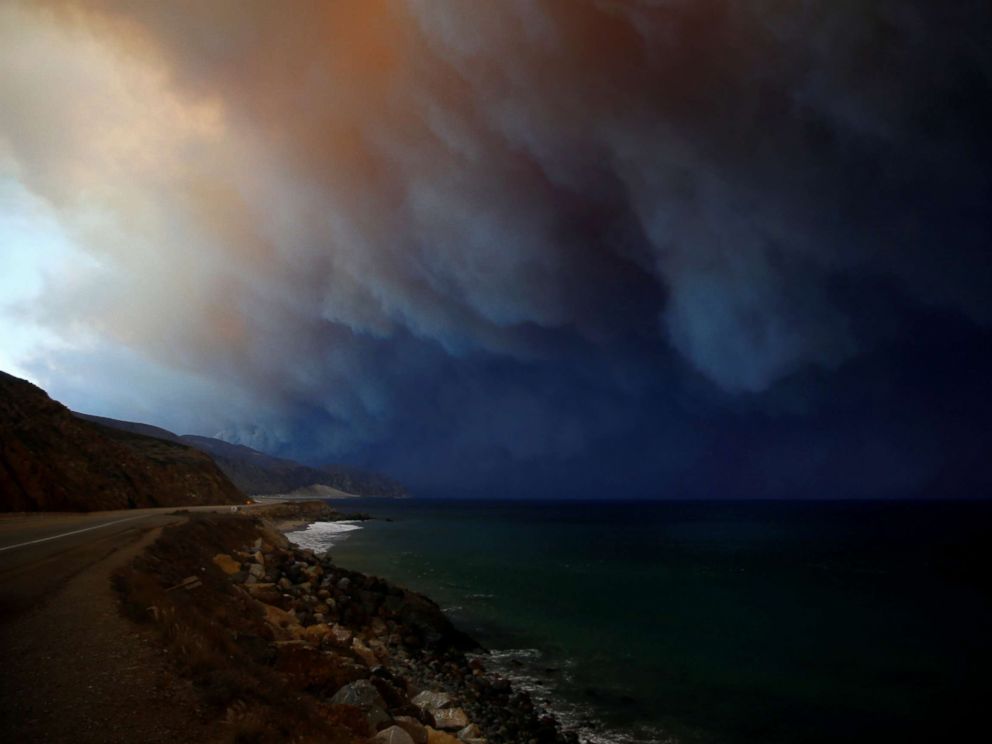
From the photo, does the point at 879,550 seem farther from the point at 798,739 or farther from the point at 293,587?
the point at 293,587

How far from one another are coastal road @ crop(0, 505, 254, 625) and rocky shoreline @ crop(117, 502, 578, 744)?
1582mm

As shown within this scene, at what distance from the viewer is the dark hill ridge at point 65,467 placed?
38000 mm

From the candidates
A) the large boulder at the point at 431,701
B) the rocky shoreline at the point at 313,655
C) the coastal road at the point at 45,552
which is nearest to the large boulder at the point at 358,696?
the rocky shoreline at the point at 313,655

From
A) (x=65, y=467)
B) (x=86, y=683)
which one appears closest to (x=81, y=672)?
(x=86, y=683)

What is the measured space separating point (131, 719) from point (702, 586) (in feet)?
134

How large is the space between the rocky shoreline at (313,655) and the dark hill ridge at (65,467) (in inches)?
735

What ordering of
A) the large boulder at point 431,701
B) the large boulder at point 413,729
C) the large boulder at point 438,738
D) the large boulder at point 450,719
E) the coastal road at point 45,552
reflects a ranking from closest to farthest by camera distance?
the large boulder at point 413,729 → the large boulder at point 438,738 → the coastal road at point 45,552 → the large boulder at point 450,719 → the large boulder at point 431,701

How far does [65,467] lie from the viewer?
4447 centimetres

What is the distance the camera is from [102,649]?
8500mm

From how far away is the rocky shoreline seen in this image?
802 centimetres

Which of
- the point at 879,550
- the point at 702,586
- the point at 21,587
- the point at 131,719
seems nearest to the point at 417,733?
the point at 131,719

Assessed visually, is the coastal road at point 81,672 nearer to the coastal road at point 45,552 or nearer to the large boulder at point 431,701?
the coastal road at point 45,552

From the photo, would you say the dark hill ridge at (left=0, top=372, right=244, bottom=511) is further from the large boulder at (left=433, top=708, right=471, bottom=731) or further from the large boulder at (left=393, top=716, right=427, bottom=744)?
the large boulder at (left=393, top=716, right=427, bottom=744)

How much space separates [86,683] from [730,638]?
2676cm
